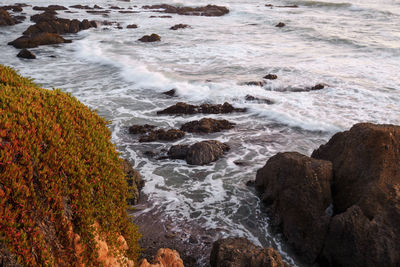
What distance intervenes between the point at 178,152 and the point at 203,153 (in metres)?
0.65

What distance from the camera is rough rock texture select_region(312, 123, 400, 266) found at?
4633mm

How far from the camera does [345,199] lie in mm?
5473

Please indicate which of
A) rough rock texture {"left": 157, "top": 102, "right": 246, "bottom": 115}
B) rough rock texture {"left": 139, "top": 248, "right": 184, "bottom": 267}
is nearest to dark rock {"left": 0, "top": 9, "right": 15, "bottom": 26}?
rough rock texture {"left": 157, "top": 102, "right": 246, "bottom": 115}

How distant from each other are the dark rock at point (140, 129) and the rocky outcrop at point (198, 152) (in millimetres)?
1729

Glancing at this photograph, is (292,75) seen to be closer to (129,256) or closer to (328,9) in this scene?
(129,256)

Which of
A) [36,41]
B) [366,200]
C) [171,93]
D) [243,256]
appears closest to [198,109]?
[171,93]

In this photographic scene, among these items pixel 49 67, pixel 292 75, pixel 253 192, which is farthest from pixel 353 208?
pixel 49 67

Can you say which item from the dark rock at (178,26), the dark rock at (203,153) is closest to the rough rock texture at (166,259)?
the dark rock at (203,153)

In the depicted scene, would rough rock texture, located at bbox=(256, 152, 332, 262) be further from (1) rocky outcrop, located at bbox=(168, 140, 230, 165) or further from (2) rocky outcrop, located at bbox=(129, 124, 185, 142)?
(2) rocky outcrop, located at bbox=(129, 124, 185, 142)

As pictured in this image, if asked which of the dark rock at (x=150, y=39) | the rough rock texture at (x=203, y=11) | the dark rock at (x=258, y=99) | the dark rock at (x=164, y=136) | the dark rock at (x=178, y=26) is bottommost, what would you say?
the dark rock at (x=164, y=136)

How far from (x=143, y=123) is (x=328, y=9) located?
3608 centimetres

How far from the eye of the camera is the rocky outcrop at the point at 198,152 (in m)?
8.09

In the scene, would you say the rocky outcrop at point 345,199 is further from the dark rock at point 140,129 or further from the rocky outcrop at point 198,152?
the dark rock at point 140,129

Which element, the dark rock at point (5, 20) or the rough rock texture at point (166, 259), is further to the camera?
the dark rock at point (5, 20)
